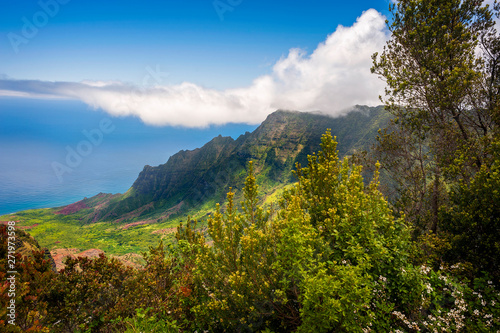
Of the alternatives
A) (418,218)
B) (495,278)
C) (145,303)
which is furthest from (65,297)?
(418,218)

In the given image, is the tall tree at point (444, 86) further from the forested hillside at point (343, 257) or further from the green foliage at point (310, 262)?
the green foliage at point (310, 262)

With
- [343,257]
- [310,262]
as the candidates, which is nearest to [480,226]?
[343,257]

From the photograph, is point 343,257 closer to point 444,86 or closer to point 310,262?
point 310,262

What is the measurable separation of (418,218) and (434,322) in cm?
987

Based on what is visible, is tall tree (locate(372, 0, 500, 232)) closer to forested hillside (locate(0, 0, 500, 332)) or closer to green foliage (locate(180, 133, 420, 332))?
forested hillside (locate(0, 0, 500, 332))

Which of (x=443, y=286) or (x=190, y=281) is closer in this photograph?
(x=443, y=286)

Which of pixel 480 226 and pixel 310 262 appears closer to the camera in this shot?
pixel 310 262

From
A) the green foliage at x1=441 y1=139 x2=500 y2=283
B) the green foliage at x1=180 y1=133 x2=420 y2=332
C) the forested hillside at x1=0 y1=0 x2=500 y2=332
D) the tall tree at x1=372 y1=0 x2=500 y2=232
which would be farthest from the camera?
the tall tree at x1=372 y1=0 x2=500 y2=232

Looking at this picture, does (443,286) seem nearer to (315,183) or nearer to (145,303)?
(315,183)

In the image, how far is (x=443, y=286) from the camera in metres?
6.80

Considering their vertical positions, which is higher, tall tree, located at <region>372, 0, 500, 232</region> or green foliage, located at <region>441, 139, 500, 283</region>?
tall tree, located at <region>372, 0, 500, 232</region>

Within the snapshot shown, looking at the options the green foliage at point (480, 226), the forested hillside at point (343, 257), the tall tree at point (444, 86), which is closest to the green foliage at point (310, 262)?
the forested hillside at point (343, 257)

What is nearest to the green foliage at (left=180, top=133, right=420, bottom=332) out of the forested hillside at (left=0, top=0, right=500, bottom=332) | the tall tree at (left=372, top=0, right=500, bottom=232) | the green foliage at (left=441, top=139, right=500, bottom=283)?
the forested hillside at (left=0, top=0, right=500, bottom=332)

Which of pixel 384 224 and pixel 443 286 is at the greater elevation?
pixel 384 224
